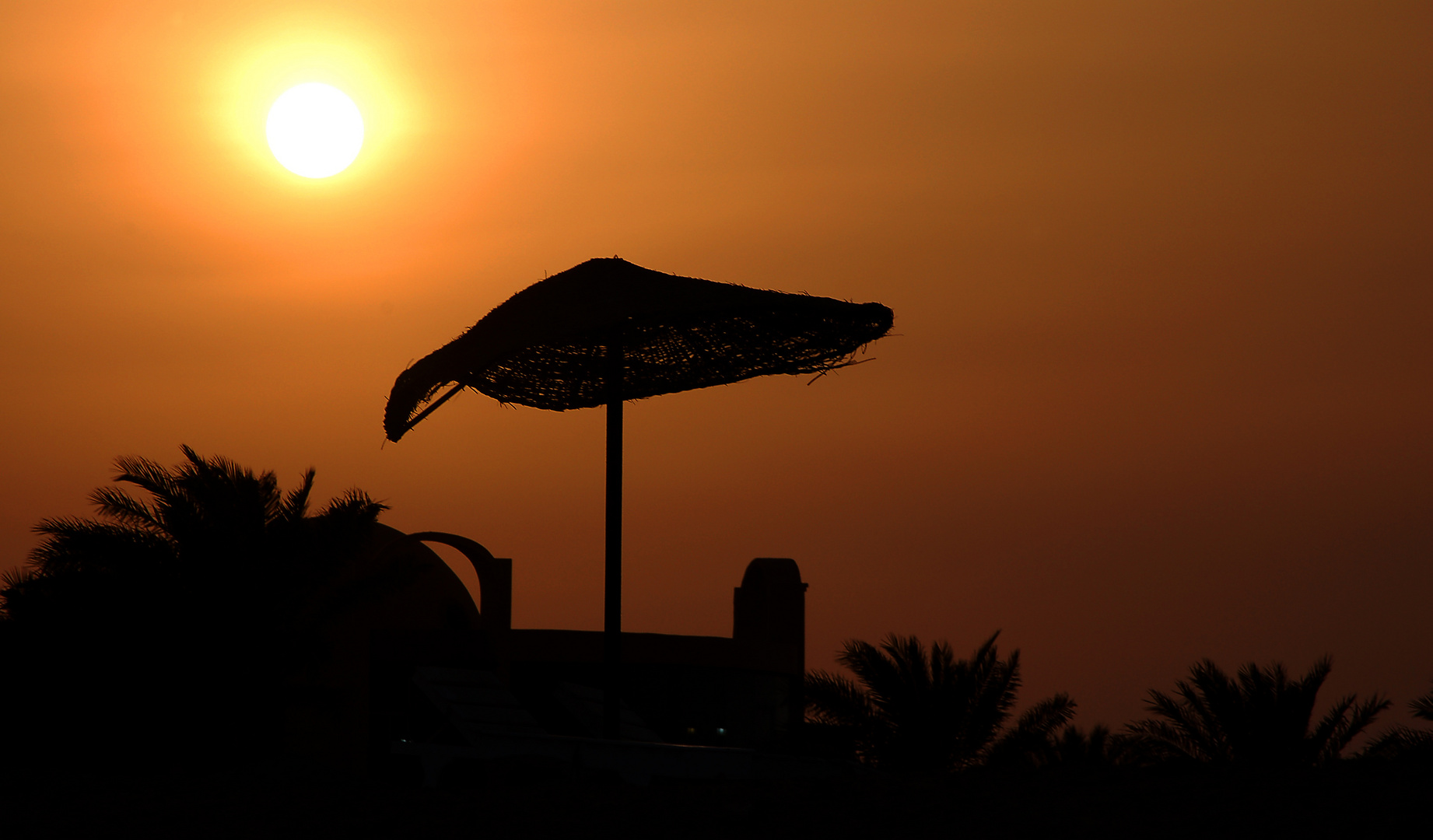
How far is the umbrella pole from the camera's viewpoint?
530 inches

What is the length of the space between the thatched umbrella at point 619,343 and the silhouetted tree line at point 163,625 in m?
3.20

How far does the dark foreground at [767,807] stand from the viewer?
8914 millimetres

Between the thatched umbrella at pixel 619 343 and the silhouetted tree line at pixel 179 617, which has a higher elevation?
the thatched umbrella at pixel 619 343

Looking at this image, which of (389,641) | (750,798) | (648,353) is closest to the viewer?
(750,798)

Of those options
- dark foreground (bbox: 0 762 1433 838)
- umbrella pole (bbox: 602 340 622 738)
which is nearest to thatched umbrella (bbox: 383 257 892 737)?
umbrella pole (bbox: 602 340 622 738)

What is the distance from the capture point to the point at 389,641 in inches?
742

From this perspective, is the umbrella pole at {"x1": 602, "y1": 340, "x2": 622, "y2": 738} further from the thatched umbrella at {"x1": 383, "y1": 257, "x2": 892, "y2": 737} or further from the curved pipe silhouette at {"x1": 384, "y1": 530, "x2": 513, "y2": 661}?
the curved pipe silhouette at {"x1": 384, "y1": 530, "x2": 513, "y2": 661}

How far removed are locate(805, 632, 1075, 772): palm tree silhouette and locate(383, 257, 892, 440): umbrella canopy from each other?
256 inches

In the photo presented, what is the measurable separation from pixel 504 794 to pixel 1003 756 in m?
10.9

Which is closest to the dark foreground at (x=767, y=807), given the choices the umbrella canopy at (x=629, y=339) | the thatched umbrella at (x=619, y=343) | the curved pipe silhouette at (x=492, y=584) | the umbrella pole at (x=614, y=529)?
the umbrella pole at (x=614, y=529)

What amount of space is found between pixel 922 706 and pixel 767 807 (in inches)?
419

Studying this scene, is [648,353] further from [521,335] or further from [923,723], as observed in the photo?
[923,723]

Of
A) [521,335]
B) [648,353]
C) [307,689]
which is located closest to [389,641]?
[307,689]

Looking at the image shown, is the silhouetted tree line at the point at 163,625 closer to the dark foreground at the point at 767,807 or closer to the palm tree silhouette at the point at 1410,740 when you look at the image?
the dark foreground at the point at 767,807
